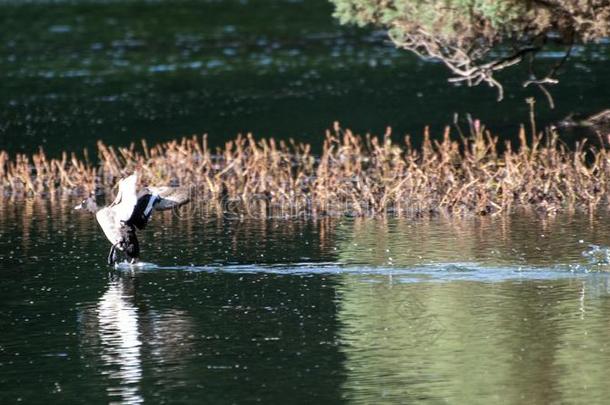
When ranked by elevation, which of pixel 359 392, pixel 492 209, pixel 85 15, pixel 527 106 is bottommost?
pixel 359 392

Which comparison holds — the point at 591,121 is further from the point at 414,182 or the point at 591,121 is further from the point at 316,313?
the point at 316,313

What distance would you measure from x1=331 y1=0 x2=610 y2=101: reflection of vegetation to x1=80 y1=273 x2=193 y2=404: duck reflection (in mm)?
9452

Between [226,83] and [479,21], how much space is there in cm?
2764

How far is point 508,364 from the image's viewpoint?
16.5m

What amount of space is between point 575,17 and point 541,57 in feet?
91.7

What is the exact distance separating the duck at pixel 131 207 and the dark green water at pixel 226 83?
10.2 meters

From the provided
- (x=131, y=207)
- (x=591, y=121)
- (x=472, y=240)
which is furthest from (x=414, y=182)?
(x=591, y=121)

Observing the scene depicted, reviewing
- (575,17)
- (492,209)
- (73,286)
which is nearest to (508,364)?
(73,286)

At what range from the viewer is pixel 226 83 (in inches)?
2212

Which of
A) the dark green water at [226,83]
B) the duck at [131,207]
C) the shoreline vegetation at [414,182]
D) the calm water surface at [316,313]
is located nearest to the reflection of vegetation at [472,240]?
the calm water surface at [316,313]

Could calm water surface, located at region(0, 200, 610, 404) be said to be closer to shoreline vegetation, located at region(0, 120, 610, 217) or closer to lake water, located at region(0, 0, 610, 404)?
lake water, located at region(0, 0, 610, 404)

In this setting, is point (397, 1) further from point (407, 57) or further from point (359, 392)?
point (407, 57)

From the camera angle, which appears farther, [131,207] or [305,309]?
[131,207]

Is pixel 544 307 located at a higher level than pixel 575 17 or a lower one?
→ lower
